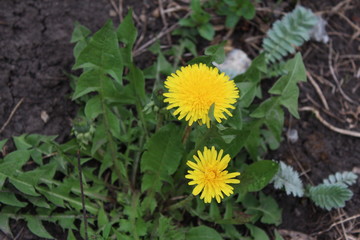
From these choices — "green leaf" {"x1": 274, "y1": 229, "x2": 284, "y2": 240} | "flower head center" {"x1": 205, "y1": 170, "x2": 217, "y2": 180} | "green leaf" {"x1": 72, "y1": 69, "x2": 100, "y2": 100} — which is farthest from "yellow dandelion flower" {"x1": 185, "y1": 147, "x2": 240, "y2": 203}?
"green leaf" {"x1": 72, "y1": 69, "x2": 100, "y2": 100}

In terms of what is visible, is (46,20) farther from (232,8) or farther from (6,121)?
(232,8)

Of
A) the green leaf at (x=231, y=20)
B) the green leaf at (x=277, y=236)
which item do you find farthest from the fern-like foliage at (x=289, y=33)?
the green leaf at (x=277, y=236)

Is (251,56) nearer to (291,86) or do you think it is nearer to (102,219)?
(291,86)

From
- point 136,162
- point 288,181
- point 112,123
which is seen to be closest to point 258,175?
point 288,181

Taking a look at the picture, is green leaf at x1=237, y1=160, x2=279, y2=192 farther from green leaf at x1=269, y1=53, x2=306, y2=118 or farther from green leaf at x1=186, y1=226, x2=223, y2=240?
green leaf at x1=269, y1=53, x2=306, y2=118

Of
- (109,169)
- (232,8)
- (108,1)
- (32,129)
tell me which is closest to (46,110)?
(32,129)
